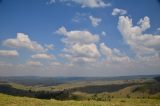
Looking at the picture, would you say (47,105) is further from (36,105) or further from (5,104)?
(5,104)

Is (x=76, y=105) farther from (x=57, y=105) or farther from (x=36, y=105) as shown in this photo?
(x=36, y=105)

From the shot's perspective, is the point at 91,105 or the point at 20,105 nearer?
the point at 20,105

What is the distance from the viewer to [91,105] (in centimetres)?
5388

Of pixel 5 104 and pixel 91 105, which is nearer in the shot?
pixel 5 104

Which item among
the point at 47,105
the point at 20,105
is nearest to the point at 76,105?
the point at 47,105

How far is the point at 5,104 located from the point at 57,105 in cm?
975

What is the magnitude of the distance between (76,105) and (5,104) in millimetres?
13988

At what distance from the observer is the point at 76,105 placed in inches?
2137

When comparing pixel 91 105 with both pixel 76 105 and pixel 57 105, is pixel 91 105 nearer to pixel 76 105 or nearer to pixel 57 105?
pixel 76 105

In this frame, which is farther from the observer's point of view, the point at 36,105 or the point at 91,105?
the point at 91,105

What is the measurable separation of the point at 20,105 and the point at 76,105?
1161 cm

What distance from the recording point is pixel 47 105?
49875 millimetres

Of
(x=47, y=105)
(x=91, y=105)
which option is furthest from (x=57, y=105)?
(x=91, y=105)

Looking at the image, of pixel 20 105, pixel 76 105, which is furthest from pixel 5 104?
pixel 76 105
